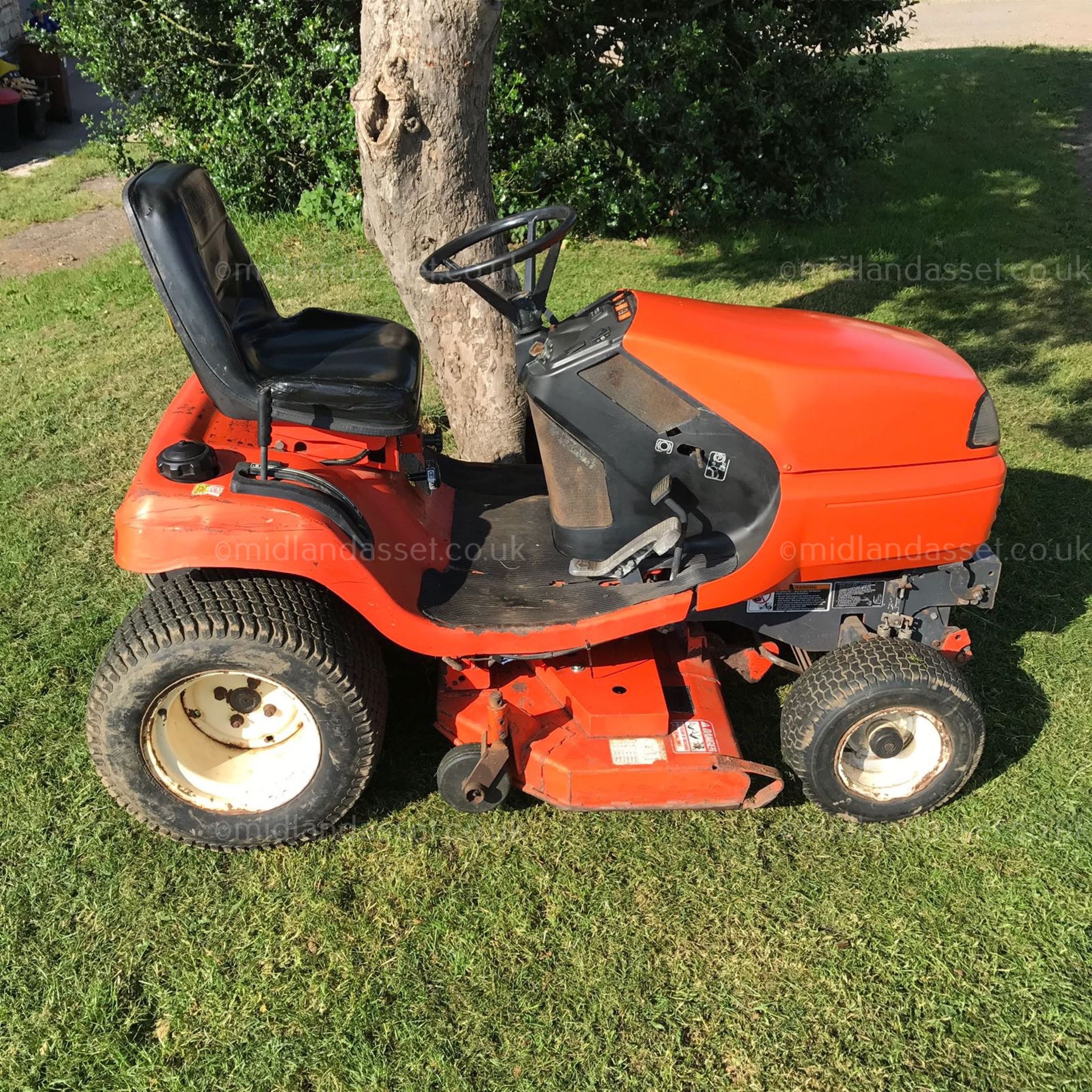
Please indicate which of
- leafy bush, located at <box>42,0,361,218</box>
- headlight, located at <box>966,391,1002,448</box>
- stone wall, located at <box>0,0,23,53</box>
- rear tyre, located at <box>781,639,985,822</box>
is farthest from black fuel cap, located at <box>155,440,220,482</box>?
stone wall, located at <box>0,0,23,53</box>

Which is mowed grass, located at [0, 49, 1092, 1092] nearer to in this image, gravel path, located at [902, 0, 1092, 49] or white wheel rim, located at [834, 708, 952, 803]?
white wheel rim, located at [834, 708, 952, 803]

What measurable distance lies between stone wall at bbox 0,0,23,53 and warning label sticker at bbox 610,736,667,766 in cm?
1171

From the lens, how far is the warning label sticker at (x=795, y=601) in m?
3.02

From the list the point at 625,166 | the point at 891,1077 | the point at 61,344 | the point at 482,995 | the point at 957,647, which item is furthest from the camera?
the point at 625,166

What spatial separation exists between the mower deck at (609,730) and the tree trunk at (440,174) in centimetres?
160

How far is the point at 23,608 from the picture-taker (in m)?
3.88

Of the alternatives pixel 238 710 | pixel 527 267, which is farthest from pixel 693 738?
pixel 527 267

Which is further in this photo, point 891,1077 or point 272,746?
point 272,746

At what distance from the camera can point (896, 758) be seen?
3014 millimetres

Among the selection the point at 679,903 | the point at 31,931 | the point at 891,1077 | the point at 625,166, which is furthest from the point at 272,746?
the point at 625,166

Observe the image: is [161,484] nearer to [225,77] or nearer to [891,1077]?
[891,1077]

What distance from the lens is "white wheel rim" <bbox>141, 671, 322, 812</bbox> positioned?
281cm

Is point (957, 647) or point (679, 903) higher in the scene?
point (957, 647)

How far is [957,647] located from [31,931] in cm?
281
